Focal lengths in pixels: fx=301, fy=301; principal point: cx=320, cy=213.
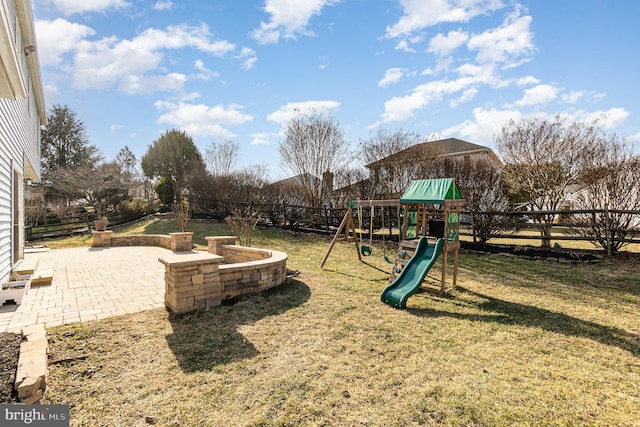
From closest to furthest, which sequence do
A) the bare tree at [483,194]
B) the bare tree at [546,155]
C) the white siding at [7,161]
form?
the white siding at [7,161], the bare tree at [483,194], the bare tree at [546,155]

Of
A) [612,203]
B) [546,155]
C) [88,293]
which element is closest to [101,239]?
[88,293]

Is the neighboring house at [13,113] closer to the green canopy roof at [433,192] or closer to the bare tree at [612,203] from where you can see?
the green canopy roof at [433,192]

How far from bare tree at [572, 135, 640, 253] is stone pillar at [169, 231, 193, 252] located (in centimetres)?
1154

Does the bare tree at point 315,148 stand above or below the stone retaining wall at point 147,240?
above

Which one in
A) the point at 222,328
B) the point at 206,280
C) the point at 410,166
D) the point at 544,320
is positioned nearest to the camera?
the point at 222,328

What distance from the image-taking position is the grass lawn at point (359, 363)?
7.24ft

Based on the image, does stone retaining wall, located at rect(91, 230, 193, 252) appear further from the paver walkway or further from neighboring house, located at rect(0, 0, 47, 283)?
neighboring house, located at rect(0, 0, 47, 283)

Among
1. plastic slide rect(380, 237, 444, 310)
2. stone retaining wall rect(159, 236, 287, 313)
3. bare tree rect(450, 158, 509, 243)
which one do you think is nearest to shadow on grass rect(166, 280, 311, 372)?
stone retaining wall rect(159, 236, 287, 313)

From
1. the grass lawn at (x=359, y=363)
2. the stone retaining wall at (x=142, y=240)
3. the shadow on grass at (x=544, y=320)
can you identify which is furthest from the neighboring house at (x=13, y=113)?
the shadow on grass at (x=544, y=320)

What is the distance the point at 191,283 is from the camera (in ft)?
13.7

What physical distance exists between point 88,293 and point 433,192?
20.9 feet

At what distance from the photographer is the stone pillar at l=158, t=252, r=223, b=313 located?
13.3 ft

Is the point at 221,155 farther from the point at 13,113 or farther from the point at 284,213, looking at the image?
the point at 13,113

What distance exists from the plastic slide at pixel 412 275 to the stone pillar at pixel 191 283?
2.64 metres
